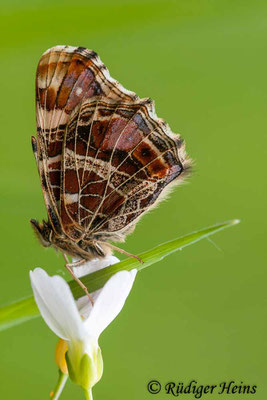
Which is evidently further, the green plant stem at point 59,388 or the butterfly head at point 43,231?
the butterfly head at point 43,231

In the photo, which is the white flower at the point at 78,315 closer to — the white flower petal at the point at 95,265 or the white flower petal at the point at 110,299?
the white flower petal at the point at 110,299

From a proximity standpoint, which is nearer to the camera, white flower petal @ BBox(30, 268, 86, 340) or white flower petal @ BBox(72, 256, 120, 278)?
white flower petal @ BBox(30, 268, 86, 340)

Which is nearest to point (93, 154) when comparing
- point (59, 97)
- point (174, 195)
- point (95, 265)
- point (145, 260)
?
point (59, 97)

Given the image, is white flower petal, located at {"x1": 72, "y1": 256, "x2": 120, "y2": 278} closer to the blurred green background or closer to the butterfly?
the butterfly

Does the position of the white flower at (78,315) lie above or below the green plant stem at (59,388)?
above

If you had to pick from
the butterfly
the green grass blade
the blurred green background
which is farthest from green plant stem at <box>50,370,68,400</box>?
the blurred green background

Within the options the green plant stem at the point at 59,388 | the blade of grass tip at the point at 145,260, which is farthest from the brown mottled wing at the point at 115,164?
the green plant stem at the point at 59,388

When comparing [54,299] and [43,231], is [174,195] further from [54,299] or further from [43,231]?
[54,299]
